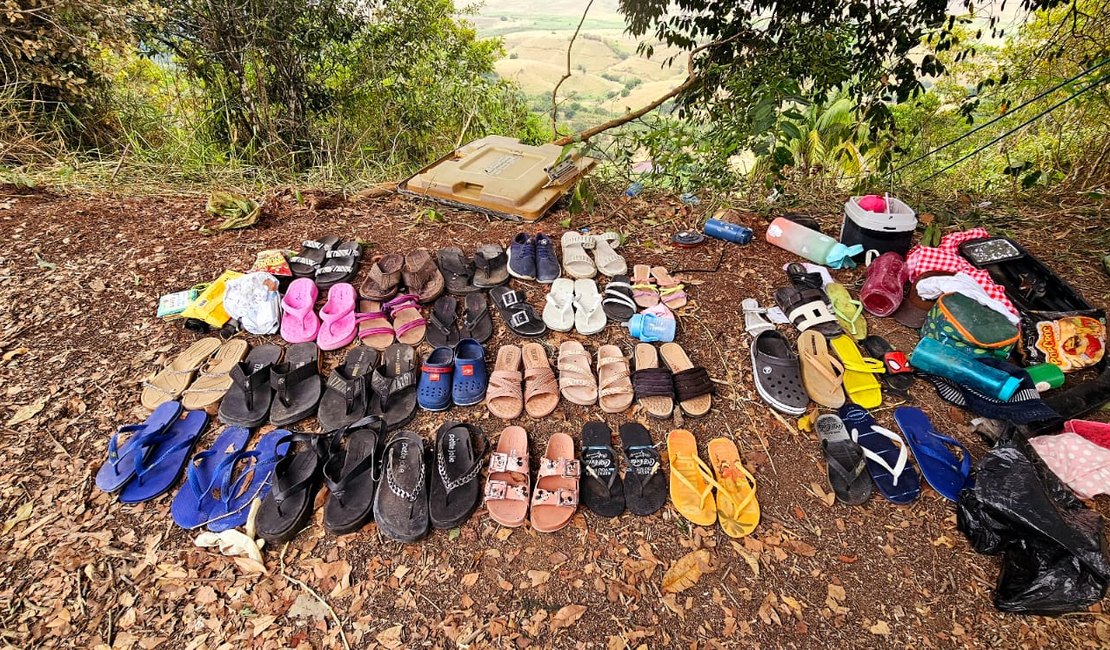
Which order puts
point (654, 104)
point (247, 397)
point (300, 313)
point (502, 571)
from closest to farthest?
point (502, 571), point (247, 397), point (300, 313), point (654, 104)

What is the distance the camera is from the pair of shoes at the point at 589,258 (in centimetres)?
348

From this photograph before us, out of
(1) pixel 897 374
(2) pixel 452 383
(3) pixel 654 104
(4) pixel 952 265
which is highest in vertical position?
(3) pixel 654 104

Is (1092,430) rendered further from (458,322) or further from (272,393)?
(272,393)

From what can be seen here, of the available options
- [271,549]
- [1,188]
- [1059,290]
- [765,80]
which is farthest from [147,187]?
[1059,290]

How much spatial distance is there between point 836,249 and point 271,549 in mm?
3823

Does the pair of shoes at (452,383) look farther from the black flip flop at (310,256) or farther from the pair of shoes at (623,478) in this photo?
the black flip flop at (310,256)

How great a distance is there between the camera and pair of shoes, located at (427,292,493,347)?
3.02m

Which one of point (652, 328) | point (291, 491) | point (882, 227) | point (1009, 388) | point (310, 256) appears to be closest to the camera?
point (291, 491)

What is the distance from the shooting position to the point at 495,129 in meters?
8.21

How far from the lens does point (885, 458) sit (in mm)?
2377

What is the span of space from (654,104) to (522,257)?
2686 mm

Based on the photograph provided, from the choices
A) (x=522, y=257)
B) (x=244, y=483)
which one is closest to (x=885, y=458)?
(x=522, y=257)

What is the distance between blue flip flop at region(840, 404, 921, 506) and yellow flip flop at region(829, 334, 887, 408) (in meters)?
0.10

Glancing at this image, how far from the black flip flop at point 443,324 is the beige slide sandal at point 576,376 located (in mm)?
693
